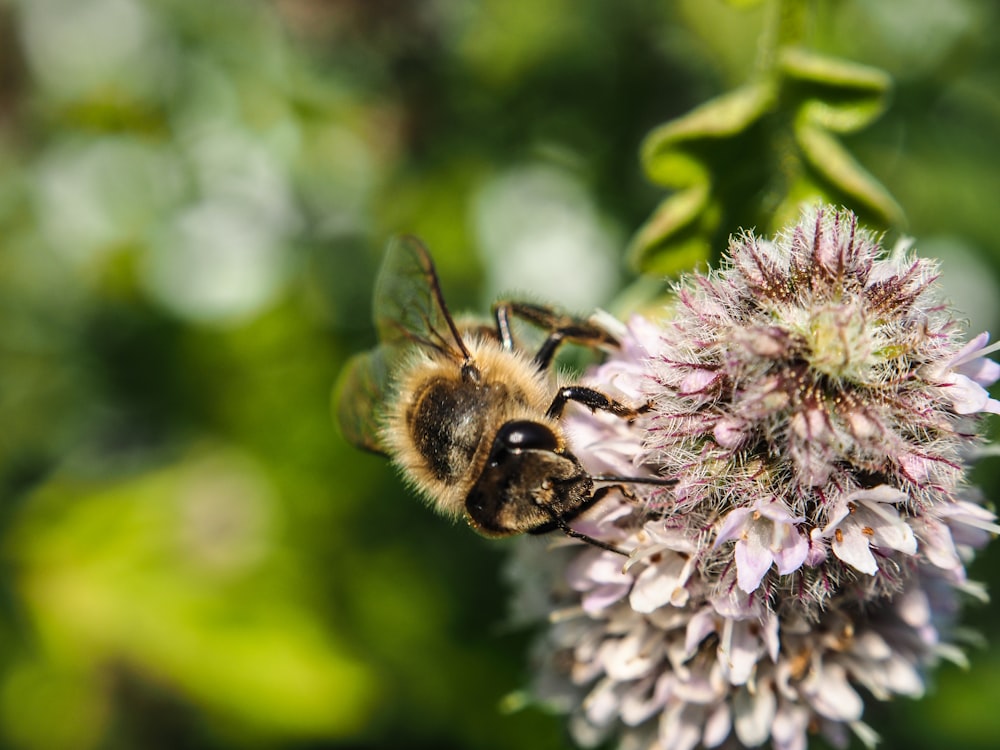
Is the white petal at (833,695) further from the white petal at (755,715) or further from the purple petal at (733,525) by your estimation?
the purple petal at (733,525)

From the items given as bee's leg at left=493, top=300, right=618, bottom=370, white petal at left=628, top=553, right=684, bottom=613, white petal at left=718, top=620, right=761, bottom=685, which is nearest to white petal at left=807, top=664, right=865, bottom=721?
white petal at left=718, top=620, right=761, bottom=685

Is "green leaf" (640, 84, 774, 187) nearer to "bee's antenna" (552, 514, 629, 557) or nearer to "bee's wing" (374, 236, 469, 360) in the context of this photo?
"bee's wing" (374, 236, 469, 360)

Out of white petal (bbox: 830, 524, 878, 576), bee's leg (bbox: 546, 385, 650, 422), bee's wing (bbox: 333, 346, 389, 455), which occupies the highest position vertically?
bee's wing (bbox: 333, 346, 389, 455)

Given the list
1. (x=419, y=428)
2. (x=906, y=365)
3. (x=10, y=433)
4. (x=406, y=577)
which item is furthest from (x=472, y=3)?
(x=906, y=365)

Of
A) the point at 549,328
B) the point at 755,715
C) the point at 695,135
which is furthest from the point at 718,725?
the point at 695,135

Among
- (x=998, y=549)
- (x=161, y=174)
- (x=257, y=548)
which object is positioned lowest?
(x=998, y=549)

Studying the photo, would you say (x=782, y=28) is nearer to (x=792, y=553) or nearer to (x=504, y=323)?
(x=504, y=323)

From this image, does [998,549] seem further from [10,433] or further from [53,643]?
[10,433]
